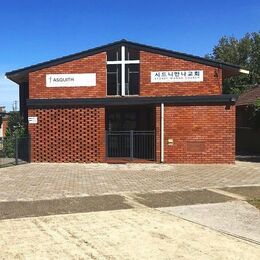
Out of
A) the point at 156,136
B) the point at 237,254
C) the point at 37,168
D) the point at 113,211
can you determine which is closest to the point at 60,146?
the point at 37,168

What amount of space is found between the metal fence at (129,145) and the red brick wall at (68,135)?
548mm

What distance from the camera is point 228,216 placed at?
936 centimetres

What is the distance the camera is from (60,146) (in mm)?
19812

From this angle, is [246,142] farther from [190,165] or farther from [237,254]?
[237,254]

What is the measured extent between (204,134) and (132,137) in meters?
2.70

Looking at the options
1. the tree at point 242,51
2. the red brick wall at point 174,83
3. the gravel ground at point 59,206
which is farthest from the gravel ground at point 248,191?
the tree at point 242,51

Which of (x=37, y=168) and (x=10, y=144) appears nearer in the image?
(x=37, y=168)

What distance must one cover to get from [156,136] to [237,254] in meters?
12.9

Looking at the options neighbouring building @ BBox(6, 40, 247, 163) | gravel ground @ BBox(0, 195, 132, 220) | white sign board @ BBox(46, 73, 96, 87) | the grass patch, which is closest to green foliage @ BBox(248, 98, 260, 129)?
neighbouring building @ BBox(6, 40, 247, 163)

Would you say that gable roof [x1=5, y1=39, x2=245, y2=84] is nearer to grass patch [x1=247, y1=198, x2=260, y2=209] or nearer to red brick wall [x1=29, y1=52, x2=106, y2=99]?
red brick wall [x1=29, y1=52, x2=106, y2=99]

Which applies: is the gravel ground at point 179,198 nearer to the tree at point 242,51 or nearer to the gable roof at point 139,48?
the gable roof at point 139,48

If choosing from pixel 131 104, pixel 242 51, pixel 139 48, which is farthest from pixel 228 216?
pixel 242 51

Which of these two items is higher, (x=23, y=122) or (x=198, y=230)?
(x=23, y=122)

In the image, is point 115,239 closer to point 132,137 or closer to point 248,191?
point 248,191
